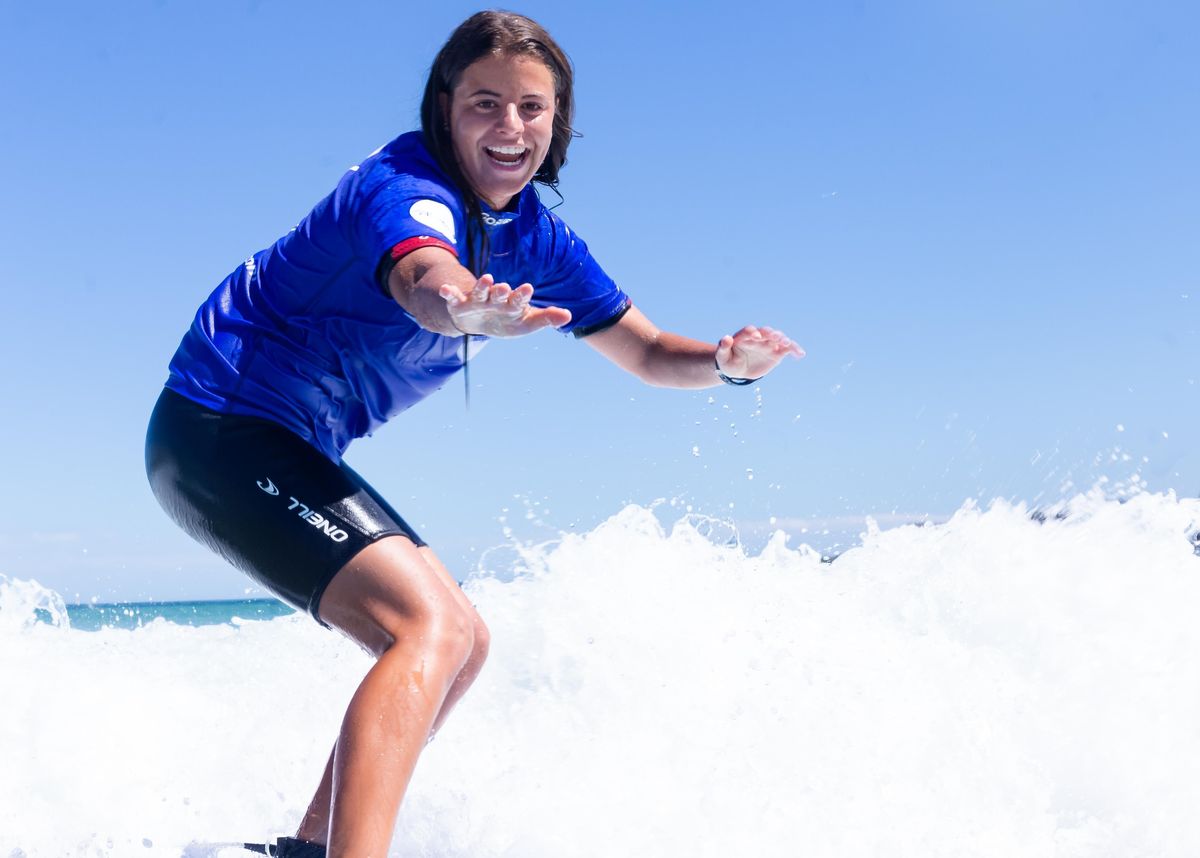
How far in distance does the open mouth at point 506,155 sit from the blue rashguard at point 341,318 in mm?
145

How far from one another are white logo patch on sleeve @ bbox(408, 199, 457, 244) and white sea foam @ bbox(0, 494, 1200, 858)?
81.1 inches

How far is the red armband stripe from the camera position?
7.63ft

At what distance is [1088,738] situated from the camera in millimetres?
4160

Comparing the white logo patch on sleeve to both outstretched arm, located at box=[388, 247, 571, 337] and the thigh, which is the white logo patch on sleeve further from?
the thigh

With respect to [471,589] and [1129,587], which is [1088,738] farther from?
[471,589]

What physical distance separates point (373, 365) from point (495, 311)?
37.6 inches

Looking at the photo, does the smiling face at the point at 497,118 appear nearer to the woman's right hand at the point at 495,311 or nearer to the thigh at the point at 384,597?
the woman's right hand at the point at 495,311

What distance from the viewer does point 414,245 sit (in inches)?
91.6

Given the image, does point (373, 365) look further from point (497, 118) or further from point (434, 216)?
point (497, 118)

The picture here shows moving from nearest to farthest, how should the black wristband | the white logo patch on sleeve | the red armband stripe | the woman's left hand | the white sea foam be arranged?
the red armband stripe → the white logo patch on sleeve → the woman's left hand → the black wristband → the white sea foam

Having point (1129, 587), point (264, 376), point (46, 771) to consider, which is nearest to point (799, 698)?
point (1129, 587)

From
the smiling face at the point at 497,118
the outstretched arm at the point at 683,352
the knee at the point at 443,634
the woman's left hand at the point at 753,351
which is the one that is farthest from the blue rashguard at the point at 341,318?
the knee at the point at 443,634

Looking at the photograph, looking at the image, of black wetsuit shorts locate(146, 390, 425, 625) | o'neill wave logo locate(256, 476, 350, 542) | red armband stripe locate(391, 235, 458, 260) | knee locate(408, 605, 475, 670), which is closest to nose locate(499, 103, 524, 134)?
red armband stripe locate(391, 235, 458, 260)

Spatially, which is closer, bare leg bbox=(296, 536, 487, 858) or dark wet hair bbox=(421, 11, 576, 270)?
bare leg bbox=(296, 536, 487, 858)
